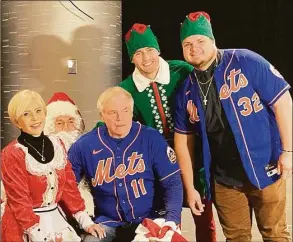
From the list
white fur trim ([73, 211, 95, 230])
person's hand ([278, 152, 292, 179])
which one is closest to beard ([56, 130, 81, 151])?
white fur trim ([73, 211, 95, 230])

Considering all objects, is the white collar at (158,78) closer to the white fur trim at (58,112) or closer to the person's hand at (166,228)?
the white fur trim at (58,112)

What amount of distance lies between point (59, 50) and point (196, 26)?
1.41ft

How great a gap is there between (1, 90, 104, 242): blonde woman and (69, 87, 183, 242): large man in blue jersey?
0.06m

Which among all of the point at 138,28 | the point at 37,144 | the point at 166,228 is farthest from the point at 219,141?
the point at 37,144

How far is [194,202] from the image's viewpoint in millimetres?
1620

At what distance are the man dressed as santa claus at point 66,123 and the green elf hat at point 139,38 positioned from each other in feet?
0.82

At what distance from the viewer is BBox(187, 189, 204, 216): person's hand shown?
162 centimetres

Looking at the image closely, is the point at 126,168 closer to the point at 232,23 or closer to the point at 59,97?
the point at 59,97

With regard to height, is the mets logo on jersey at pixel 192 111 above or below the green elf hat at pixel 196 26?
below

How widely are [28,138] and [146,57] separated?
430 mm

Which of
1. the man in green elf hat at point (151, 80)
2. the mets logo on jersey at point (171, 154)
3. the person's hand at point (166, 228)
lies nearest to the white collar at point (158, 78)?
the man in green elf hat at point (151, 80)

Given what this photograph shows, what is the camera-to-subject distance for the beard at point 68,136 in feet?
5.24

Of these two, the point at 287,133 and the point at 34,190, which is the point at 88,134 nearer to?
the point at 34,190

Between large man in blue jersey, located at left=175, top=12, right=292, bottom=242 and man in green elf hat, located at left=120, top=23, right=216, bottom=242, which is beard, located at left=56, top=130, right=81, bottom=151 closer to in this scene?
man in green elf hat, located at left=120, top=23, right=216, bottom=242
